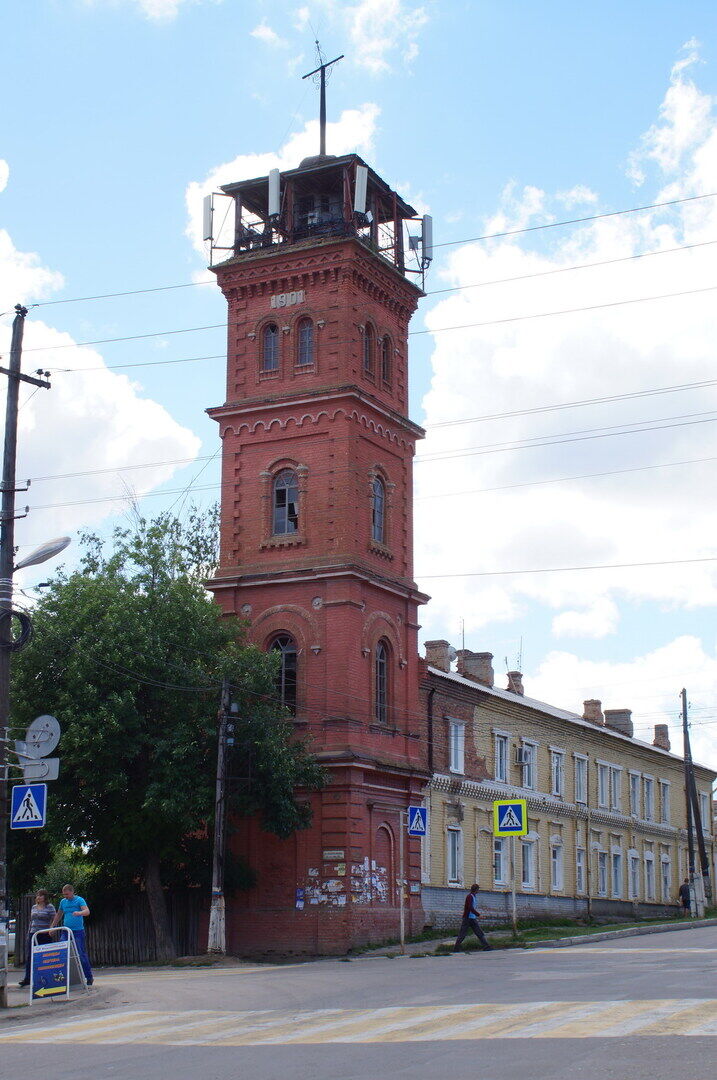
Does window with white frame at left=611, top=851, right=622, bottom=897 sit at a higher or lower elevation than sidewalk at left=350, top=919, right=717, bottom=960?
higher

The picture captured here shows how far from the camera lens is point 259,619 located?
3903 cm

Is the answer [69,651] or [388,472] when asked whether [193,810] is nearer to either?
[69,651]

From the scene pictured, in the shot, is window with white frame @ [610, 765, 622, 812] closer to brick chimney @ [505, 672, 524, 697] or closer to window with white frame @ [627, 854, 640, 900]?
window with white frame @ [627, 854, 640, 900]

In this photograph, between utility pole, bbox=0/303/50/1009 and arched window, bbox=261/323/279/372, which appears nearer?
utility pole, bbox=0/303/50/1009

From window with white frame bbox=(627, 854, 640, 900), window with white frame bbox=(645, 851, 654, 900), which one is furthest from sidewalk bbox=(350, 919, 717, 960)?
window with white frame bbox=(645, 851, 654, 900)

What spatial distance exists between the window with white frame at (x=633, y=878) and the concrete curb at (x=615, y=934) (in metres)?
9.61

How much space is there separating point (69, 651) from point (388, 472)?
501 inches

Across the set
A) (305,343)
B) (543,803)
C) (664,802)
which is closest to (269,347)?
(305,343)

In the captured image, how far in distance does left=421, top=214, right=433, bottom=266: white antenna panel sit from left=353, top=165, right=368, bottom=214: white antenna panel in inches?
156

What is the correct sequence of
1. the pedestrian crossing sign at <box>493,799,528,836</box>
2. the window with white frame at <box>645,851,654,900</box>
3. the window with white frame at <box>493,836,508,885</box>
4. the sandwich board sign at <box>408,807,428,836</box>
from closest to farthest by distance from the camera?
the sandwich board sign at <box>408,807,428,836</box> → the pedestrian crossing sign at <box>493,799,528,836</box> → the window with white frame at <box>493,836,508,885</box> → the window with white frame at <box>645,851,654,900</box>

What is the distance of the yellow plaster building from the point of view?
42781 mm

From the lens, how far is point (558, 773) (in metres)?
52.2

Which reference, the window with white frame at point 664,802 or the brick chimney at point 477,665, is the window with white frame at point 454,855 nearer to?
the brick chimney at point 477,665

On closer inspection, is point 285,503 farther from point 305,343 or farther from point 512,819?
point 512,819
